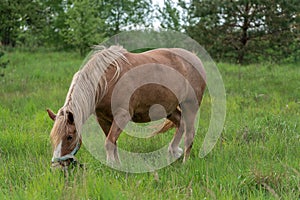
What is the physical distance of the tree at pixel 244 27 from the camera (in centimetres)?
1422

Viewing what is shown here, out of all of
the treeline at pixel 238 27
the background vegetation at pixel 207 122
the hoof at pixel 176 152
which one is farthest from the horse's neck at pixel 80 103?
the treeline at pixel 238 27

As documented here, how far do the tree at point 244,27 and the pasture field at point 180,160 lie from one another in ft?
21.8

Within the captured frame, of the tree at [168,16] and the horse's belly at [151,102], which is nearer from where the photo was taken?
the horse's belly at [151,102]

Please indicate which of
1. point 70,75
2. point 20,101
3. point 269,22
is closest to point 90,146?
point 20,101

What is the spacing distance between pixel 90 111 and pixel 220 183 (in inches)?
50.4

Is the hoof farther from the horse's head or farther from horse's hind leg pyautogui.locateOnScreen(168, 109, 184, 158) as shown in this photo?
the horse's head

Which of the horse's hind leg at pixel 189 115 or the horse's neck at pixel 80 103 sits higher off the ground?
the horse's neck at pixel 80 103

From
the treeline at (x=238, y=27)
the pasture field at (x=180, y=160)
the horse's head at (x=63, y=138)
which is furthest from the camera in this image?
the treeline at (x=238, y=27)

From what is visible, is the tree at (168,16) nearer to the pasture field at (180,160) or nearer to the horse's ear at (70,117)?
the pasture field at (180,160)

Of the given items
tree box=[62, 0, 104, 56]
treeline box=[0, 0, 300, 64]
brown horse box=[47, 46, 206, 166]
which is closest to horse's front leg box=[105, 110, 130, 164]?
brown horse box=[47, 46, 206, 166]

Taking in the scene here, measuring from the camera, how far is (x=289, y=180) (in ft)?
10.5

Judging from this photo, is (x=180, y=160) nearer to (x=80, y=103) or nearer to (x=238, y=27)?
(x=80, y=103)

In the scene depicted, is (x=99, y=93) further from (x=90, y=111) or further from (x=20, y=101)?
(x=20, y=101)

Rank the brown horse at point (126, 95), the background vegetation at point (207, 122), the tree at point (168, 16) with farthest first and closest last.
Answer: the tree at point (168, 16) → the brown horse at point (126, 95) → the background vegetation at point (207, 122)
